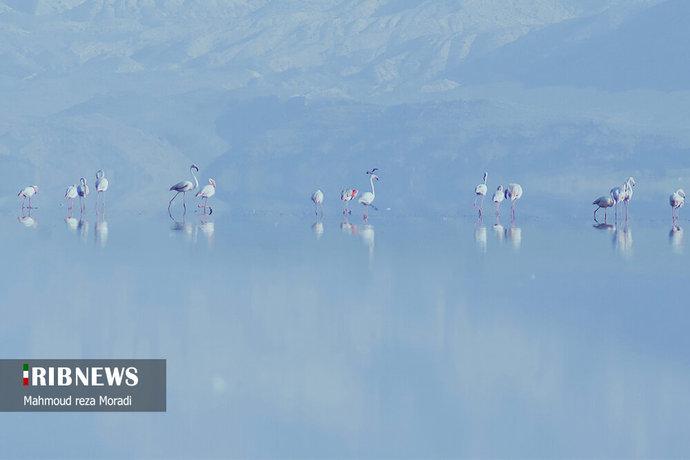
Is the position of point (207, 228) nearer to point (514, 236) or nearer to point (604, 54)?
point (514, 236)

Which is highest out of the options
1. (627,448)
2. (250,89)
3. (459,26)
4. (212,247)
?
(459,26)

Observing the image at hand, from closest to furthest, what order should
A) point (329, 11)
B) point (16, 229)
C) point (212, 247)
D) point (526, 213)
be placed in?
point (212, 247)
point (16, 229)
point (526, 213)
point (329, 11)

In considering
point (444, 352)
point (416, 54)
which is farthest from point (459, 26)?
point (444, 352)

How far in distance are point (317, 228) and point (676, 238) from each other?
229 inches

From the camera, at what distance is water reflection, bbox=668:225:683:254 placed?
64.2ft

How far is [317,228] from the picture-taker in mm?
24844

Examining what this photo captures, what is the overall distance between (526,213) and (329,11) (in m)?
71.0

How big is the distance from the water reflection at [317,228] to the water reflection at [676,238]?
4927mm

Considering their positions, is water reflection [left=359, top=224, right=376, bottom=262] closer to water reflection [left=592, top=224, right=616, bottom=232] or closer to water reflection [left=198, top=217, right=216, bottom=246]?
water reflection [left=198, top=217, right=216, bottom=246]

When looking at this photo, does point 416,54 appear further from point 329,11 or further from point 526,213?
point 526,213

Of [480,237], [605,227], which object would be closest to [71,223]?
[480,237]

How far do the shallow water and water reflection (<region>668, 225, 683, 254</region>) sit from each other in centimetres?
41

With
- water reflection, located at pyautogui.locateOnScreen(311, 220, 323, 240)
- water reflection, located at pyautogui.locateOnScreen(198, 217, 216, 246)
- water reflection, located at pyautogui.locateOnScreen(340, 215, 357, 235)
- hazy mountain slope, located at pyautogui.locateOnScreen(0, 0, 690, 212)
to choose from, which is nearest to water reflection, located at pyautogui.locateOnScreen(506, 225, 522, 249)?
water reflection, located at pyautogui.locateOnScreen(340, 215, 357, 235)

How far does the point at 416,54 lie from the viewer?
87.4 metres
